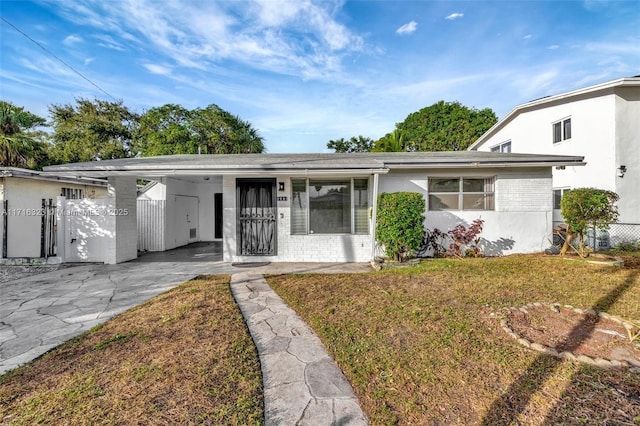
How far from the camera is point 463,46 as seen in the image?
1217 centimetres

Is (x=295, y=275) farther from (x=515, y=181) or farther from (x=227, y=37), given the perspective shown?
(x=227, y=37)

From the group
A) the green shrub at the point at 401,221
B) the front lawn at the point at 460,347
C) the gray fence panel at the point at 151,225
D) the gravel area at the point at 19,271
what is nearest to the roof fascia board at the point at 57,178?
the gray fence panel at the point at 151,225

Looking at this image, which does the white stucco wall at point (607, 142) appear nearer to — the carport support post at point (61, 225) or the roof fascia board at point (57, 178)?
the roof fascia board at point (57, 178)

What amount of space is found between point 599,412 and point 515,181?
782 cm

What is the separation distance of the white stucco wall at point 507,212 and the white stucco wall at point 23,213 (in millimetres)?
11021

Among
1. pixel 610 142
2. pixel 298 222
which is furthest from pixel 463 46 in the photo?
pixel 298 222

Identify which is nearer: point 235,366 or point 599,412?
point 599,412

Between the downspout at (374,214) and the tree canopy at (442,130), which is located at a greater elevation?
the tree canopy at (442,130)

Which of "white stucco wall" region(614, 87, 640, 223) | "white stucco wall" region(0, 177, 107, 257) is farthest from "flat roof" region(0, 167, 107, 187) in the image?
"white stucco wall" region(614, 87, 640, 223)

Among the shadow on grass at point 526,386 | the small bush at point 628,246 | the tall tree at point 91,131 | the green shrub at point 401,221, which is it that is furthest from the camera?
the tall tree at point 91,131

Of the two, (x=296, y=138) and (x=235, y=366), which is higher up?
(x=296, y=138)

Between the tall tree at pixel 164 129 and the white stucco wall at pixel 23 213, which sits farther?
→ the tall tree at pixel 164 129

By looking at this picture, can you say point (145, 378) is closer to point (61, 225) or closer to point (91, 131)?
point (61, 225)

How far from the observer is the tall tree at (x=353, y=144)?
118ft
